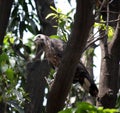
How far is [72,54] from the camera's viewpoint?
5.19 ft

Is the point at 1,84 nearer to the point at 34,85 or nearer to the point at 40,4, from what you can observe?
the point at 34,85

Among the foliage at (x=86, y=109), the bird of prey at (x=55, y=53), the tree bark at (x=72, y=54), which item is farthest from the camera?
the bird of prey at (x=55, y=53)

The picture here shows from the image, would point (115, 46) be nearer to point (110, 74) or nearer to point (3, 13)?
point (110, 74)

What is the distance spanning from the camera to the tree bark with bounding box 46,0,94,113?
151 cm

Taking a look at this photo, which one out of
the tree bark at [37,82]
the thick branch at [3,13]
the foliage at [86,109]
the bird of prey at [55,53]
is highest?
the thick branch at [3,13]

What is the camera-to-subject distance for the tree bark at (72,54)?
1506 millimetres

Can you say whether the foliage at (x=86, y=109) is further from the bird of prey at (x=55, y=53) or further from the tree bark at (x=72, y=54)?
the bird of prey at (x=55, y=53)

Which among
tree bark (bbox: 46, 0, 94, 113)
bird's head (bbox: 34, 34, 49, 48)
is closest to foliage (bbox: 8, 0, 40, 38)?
bird's head (bbox: 34, 34, 49, 48)

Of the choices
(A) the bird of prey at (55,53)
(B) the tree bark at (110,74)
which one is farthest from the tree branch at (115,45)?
(A) the bird of prey at (55,53)

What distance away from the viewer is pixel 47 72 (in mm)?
3205

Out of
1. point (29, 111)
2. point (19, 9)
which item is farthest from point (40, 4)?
point (29, 111)

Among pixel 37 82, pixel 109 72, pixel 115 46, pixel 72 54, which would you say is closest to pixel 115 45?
pixel 115 46

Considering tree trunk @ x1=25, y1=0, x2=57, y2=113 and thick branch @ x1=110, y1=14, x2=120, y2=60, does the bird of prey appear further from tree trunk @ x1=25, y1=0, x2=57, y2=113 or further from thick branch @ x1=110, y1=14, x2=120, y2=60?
thick branch @ x1=110, y1=14, x2=120, y2=60

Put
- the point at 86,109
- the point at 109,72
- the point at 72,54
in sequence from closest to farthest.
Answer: the point at 86,109, the point at 72,54, the point at 109,72
